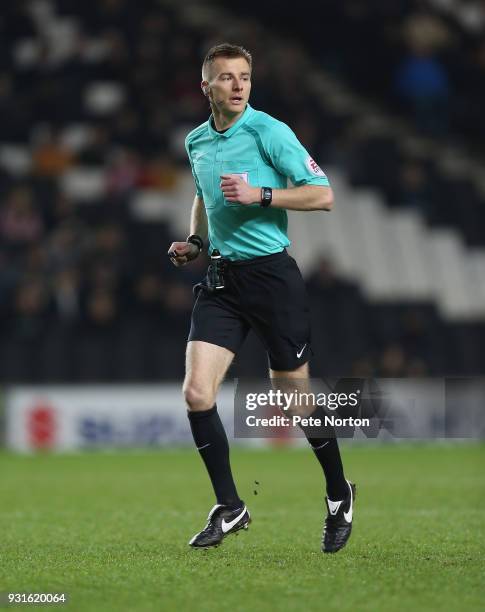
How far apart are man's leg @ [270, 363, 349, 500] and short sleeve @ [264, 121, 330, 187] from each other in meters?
0.86

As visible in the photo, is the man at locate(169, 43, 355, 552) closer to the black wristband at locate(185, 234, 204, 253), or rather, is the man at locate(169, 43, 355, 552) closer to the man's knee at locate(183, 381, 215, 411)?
the man's knee at locate(183, 381, 215, 411)

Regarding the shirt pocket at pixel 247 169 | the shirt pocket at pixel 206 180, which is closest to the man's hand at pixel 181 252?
the shirt pocket at pixel 206 180

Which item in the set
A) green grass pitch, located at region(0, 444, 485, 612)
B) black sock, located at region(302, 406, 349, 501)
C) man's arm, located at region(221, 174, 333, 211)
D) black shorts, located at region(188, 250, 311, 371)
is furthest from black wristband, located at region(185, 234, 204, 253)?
green grass pitch, located at region(0, 444, 485, 612)

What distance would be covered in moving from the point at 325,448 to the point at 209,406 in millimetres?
567

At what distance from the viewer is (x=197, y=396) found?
6.09 meters

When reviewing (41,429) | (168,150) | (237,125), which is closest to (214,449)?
(237,125)

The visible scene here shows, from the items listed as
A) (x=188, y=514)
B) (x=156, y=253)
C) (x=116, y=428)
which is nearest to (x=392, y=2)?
(x=156, y=253)

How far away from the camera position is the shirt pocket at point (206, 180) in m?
6.21

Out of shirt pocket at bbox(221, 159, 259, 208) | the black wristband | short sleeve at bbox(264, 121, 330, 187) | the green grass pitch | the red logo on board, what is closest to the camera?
the green grass pitch

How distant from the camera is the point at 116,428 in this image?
14.9 m

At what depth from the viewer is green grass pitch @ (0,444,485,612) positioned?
4914 millimetres

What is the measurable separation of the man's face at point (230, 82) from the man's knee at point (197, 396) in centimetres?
125

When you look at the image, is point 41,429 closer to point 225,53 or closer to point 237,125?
point 237,125

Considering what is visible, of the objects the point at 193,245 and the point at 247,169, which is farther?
the point at 193,245
